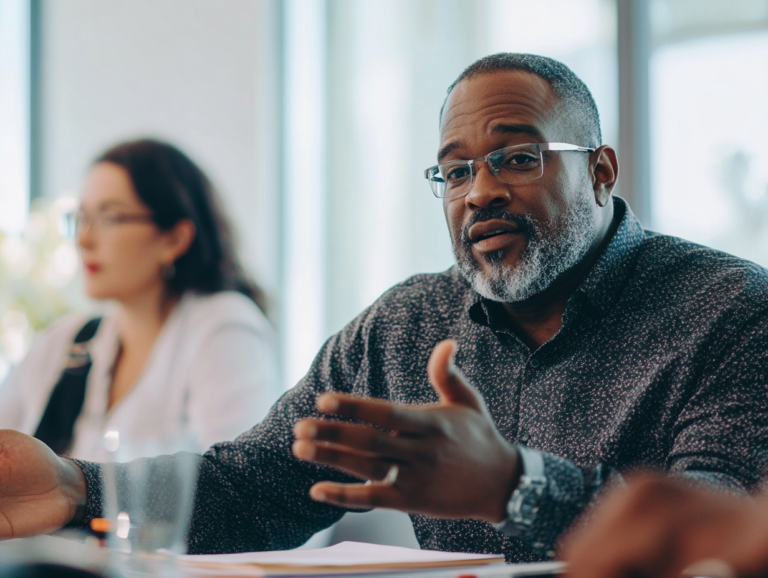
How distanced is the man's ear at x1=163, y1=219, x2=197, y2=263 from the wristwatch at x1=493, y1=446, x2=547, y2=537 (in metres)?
1.90

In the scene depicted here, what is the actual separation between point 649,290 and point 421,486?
0.67 metres

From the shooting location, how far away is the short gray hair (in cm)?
143

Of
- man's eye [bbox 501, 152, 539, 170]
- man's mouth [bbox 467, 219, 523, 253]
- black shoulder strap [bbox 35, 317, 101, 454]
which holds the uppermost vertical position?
man's eye [bbox 501, 152, 539, 170]

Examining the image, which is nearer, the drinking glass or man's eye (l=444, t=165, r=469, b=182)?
the drinking glass

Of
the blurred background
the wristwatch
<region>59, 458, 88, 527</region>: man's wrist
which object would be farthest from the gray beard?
the blurred background

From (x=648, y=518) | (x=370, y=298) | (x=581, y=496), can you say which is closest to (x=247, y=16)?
(x=370, y=298)

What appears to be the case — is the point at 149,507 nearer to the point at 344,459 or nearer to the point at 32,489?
the point at 344,459

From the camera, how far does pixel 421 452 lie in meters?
0.79

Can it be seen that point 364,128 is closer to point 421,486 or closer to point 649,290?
point 649,290

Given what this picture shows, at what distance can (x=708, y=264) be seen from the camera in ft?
4.27

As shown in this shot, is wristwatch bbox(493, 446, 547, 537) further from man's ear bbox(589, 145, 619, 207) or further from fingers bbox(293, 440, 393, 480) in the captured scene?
man's ear bbox(589, 145, 619, 207)

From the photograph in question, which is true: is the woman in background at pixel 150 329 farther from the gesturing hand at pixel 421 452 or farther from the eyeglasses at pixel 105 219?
the gesturing hand at pixel 421 452

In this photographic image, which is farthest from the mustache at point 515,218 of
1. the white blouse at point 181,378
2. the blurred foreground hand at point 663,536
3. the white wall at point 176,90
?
the white wall at point 176,90

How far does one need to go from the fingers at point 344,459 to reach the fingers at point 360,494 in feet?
0.05
